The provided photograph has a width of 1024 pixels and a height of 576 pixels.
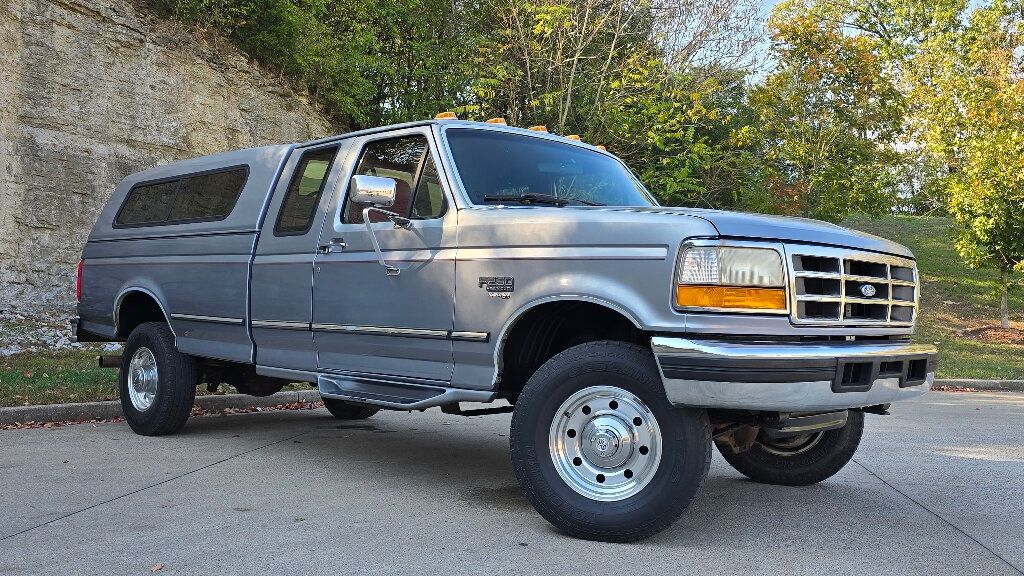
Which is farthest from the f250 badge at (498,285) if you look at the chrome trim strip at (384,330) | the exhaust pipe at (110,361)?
the exhaust pipe at (110,361)

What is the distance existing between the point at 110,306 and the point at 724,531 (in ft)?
19.3

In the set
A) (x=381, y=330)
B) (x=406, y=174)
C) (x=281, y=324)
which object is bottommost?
(x=281, y=324)

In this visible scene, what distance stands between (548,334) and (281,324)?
7.09 ft

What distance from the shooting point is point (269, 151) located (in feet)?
24.4

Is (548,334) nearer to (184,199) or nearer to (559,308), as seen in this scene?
(559,308)

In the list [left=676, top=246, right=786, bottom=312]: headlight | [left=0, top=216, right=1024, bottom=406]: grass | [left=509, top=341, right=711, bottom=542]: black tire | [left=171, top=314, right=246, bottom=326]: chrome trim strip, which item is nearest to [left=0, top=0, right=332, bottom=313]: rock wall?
[left=0, top=216, right=1024, bottom=406]: grass

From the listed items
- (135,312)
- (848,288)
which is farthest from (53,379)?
(848,288)

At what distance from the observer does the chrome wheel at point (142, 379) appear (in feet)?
26.4

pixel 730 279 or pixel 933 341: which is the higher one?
pixel 730 279

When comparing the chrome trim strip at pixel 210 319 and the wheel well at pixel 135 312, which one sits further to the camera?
the wheel well at pixel 135 312

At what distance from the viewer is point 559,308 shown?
17.1ft

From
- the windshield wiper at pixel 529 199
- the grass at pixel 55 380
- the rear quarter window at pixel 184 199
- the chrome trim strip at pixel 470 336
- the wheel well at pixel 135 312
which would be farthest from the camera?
the grass at pixel 55 380

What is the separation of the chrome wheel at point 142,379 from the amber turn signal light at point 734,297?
5124 millimetres

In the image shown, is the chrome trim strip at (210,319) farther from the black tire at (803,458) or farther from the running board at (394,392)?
the black tire at (803,458)
